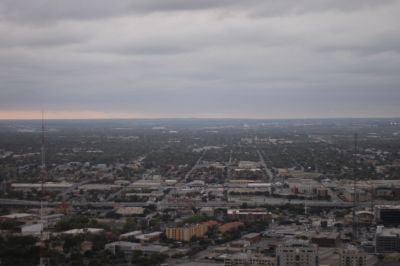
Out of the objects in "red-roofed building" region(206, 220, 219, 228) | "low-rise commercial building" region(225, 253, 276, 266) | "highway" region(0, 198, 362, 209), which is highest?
"low-rise commercial building" region(225, 253, 276, 266)

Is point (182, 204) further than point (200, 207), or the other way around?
point (182, 204)

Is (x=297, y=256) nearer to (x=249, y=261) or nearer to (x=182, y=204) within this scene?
(x=249, y=261)

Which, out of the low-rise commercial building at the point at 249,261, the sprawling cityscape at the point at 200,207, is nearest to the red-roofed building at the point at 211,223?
the sprawling cityscape at the point at 200,207

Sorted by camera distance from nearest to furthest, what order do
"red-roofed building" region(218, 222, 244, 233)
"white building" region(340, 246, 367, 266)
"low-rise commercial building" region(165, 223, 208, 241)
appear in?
"white building" region(340, 246, 367, 266), "low-rise commercial building" region(165, 223, 208, 241), "red-roofed building" region(218, 222, 244, 233)

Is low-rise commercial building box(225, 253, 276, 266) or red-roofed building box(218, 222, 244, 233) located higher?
low-rise commercial building box(225, 253, 276, 266)

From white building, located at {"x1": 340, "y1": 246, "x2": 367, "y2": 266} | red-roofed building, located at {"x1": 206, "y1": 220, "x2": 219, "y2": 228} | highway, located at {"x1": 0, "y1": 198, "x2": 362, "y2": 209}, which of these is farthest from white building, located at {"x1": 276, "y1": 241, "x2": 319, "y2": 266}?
highway, located at {"x1": 0, "y1": 198, "x2": 362, "y2": 209}

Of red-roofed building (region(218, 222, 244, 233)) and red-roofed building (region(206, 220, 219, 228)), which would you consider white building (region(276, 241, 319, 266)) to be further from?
red-roofed building (region(206, 220, 219, 228))

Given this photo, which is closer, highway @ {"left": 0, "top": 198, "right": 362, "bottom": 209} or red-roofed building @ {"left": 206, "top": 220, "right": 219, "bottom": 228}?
red-roofed building @ {"left": 206, "top": 220, "right": 219, "bottom": 228}

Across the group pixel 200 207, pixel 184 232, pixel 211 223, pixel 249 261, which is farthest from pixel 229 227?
pixel 249 261
